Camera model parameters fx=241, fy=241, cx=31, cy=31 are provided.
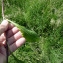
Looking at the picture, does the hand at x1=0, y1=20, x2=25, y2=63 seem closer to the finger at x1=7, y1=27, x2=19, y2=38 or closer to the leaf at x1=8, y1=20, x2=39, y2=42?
the finger at x1=7, y1=27, x2=19, y2=38

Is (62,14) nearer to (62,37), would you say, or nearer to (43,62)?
(62,37)

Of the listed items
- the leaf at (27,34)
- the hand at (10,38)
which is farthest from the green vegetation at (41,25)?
the leaf at (27,34)

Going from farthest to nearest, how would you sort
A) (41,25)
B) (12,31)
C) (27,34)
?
1. (41,25)
2. (12,31)
3. (27,34)

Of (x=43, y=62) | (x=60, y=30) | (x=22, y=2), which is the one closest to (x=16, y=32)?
(x=43, y=62)

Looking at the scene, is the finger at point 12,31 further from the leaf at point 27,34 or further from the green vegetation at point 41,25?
the green vegetation at point 41,25

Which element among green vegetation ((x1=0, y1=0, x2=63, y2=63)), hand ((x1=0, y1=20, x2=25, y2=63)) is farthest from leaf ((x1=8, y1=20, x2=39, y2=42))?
green vegetation ((x1=0, y1=0, x2=63, y2=63))

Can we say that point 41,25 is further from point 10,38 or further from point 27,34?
point 27,34

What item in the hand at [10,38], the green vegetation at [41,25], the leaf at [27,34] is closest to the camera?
the leaf at [27,34]

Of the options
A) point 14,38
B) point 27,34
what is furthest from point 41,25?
point 27,34
